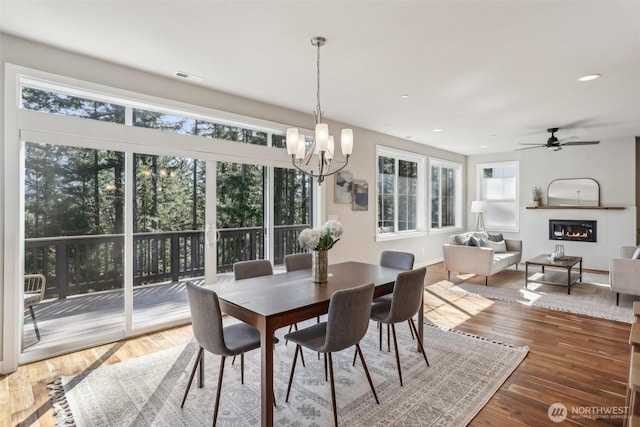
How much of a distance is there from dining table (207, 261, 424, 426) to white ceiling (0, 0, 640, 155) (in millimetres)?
1978

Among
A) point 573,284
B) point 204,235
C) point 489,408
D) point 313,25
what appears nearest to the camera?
point 489,408

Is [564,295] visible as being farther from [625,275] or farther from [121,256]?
[121,256]

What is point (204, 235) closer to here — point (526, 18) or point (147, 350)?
→ point (147, 350)

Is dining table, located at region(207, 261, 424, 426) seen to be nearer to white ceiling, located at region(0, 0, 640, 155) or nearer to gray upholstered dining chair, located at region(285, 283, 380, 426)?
gray upholstered dining chair, located at region(285, 283, 380, 426)

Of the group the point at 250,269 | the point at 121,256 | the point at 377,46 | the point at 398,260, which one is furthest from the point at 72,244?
the point at 377,46

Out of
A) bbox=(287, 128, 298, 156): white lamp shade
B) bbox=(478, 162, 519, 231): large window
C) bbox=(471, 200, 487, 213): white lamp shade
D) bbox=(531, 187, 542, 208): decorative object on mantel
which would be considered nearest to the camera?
bbox=(287, 128, 298, 156): white lamp shade

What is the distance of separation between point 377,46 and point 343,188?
2.86m

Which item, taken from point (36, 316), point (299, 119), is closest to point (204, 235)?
point (36, 316)

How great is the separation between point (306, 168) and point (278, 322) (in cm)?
327

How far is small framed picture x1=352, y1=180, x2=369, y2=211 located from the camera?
19.1 ft

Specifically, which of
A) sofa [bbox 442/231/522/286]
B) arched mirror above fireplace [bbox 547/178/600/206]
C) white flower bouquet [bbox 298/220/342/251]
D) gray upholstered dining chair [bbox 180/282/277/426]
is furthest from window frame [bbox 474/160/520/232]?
gray upholstered dining chair [bbox 180/282/277/426]

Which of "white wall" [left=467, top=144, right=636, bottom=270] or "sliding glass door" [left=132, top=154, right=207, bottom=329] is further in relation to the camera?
"white wall" [left=467, top=144, right=636, bottom=270]

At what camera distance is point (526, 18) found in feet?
8.08

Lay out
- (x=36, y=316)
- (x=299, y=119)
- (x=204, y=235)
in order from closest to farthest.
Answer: (x=36, y=316), (x=204, y=235), (x=299, y=119)
